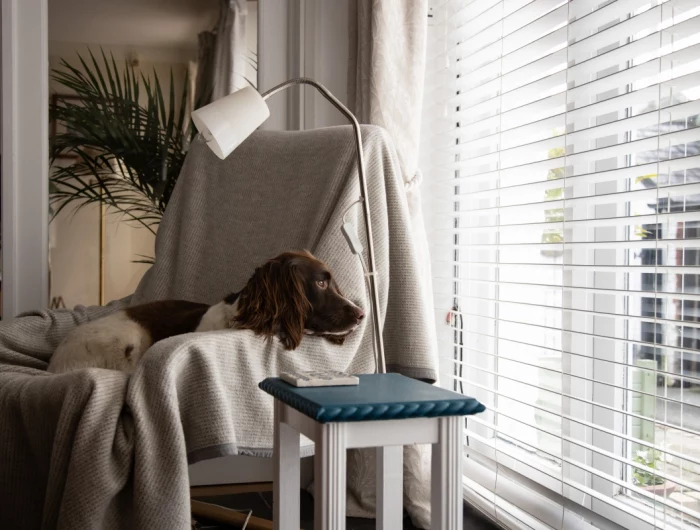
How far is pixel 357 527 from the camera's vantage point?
2.27m

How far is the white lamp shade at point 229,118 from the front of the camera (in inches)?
59.7

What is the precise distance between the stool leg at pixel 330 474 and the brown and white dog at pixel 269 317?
55cm

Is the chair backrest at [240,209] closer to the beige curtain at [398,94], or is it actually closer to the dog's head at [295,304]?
the beige curtain at [398,94]

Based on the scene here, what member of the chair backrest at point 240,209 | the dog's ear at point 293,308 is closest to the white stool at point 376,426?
the dog's ear at point 293,308

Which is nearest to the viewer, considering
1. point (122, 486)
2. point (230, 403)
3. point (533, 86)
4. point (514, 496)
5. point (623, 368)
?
point (122, 486)

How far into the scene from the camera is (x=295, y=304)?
1.69m

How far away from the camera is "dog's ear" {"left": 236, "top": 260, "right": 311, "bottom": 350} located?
1.69 meters

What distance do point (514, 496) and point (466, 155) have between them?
1068 millimetres

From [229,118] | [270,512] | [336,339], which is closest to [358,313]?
[336,339]

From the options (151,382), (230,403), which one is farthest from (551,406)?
(151,382)

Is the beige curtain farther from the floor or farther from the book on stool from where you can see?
the book on stool

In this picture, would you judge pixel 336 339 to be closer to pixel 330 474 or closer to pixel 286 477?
pixel 286 477

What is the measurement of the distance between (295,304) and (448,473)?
0.59 metres

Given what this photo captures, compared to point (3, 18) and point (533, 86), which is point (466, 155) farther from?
point (3, 18)
